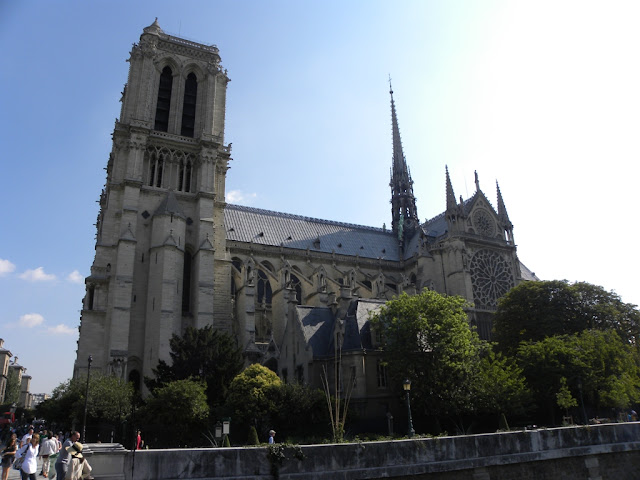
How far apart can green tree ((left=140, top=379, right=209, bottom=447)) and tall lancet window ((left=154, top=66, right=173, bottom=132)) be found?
27.6 m

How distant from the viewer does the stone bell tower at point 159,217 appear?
37.2 metres

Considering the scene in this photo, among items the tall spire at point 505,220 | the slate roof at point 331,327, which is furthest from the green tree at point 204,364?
the tall spire at point 505,220

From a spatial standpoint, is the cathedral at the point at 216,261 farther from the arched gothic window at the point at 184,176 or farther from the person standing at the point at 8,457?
the person standing at the point at 8,457

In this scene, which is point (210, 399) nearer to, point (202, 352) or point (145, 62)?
point (202, 352)

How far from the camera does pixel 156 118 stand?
46.2 meters

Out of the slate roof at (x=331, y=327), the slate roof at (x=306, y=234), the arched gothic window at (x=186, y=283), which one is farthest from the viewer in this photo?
the slate roof at (x=306, y=234)

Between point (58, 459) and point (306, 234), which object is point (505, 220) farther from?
point (58, 459)

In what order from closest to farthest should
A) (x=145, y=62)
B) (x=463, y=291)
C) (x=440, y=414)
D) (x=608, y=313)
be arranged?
(x=440, y=414) < (x=608, y=313) < (x=145, y=62) < (x=463, y=291)

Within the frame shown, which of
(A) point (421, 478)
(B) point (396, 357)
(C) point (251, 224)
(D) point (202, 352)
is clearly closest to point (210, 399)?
(D) point (202, 352)

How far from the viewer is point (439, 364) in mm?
26156

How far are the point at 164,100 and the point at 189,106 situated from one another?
229 cm

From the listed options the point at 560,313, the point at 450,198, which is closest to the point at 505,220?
the point at 450,198

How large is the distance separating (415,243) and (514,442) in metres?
44.1

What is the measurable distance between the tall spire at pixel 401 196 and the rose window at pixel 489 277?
13842 millimetres
